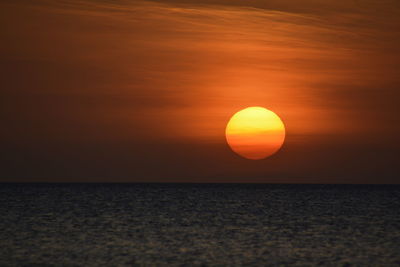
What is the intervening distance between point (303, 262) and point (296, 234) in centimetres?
1383

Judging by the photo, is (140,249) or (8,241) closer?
(140,249)

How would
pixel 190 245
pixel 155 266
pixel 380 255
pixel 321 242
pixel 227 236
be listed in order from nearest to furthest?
pixel 155 266, pixel 380 255, pixel 190 245, pixel 321 242, pixel 227 236

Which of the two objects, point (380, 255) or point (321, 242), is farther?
point (321, 242)

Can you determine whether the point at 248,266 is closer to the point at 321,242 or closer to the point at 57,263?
the point at 57,263

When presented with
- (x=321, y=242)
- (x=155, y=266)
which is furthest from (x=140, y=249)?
(x=321, y=242)

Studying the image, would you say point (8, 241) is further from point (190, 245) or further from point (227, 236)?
point (227, 236)

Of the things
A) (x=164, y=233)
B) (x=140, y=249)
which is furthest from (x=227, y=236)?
(x=140, y=249)

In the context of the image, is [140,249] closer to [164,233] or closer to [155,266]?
[155,266]

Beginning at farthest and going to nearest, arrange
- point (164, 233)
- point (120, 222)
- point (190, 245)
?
point (120, 222)
point (164, 233)
point (190, 245)

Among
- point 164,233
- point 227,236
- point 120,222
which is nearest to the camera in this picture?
point 227,236

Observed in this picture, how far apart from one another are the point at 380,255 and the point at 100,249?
1356 centimetres

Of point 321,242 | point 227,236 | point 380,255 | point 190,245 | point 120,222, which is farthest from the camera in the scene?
point 120,222

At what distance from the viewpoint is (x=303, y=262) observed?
91.9 feet

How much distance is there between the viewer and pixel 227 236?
38594 millimetres
